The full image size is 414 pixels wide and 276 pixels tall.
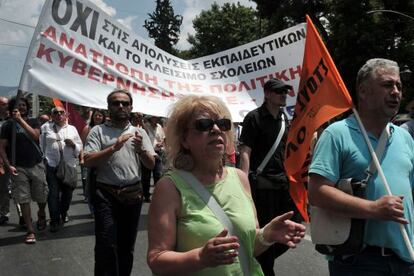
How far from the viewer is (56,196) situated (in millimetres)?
7168

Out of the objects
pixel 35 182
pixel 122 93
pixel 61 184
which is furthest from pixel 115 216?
pixel 61 184

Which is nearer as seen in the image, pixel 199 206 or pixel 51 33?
pixel 199 206

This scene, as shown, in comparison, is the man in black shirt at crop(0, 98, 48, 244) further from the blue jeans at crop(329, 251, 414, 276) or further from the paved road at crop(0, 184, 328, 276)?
the blue jeans at crop(329, 251, 414, 276)

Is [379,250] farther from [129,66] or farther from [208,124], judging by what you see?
[129,66]

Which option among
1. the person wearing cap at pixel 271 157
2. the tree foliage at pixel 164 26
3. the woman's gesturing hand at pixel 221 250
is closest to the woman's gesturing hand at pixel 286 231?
the woman's gesturing hand at pixel 221 250

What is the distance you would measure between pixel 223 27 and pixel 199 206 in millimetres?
54695

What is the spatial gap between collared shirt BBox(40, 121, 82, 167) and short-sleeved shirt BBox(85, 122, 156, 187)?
A: 10.3 feet

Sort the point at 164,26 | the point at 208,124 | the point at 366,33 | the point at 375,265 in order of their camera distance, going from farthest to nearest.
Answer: the point at 164,26
the point at 366,33
the point at 375,265
the point at 208,124

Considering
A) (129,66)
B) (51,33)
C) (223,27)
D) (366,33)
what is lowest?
(129,66)

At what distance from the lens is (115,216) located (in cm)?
416

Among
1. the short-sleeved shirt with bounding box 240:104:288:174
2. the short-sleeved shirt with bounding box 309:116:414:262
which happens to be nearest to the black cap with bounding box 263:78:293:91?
the short-sleeved shirt with bounding box 240:104:288:174

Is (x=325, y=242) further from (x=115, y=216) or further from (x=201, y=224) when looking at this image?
(x=115, y=216)

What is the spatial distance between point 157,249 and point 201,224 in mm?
196

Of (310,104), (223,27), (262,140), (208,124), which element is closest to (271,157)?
(262,140)
